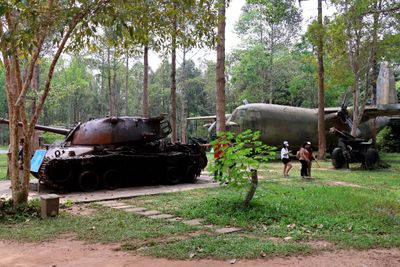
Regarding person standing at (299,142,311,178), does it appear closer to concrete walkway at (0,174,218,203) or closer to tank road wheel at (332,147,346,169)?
concrete walkway at (0,174,218,203)

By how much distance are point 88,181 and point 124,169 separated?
122 centimetres

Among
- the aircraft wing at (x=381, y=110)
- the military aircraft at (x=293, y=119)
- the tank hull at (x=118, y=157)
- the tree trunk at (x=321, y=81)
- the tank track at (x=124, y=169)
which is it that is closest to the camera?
the tank track at (x=124, y=169)

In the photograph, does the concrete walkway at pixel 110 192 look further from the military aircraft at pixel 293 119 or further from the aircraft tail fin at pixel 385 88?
the aircraft tail fin at pixel 385 88

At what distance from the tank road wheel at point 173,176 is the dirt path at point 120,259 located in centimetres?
774

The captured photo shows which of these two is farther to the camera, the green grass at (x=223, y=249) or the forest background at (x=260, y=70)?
the forest background at (x=260, y=70)

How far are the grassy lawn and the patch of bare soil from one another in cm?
20

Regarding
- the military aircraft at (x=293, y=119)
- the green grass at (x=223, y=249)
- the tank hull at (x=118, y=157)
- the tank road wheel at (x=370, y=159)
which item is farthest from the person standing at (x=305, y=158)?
the green grass at (x=223, y=249)

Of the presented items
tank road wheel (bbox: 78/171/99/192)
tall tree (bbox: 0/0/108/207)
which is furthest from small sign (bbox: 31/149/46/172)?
tall tree (bbox: 0/0/108/207)

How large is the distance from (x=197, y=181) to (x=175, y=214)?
21.2 feet

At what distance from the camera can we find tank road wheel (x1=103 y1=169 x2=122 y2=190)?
12.4 m

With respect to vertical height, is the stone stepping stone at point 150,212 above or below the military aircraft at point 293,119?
below

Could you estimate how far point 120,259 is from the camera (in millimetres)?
5395

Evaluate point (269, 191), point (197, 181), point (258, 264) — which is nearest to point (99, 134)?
point (197, 181)

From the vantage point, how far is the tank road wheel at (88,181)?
11.9 m
